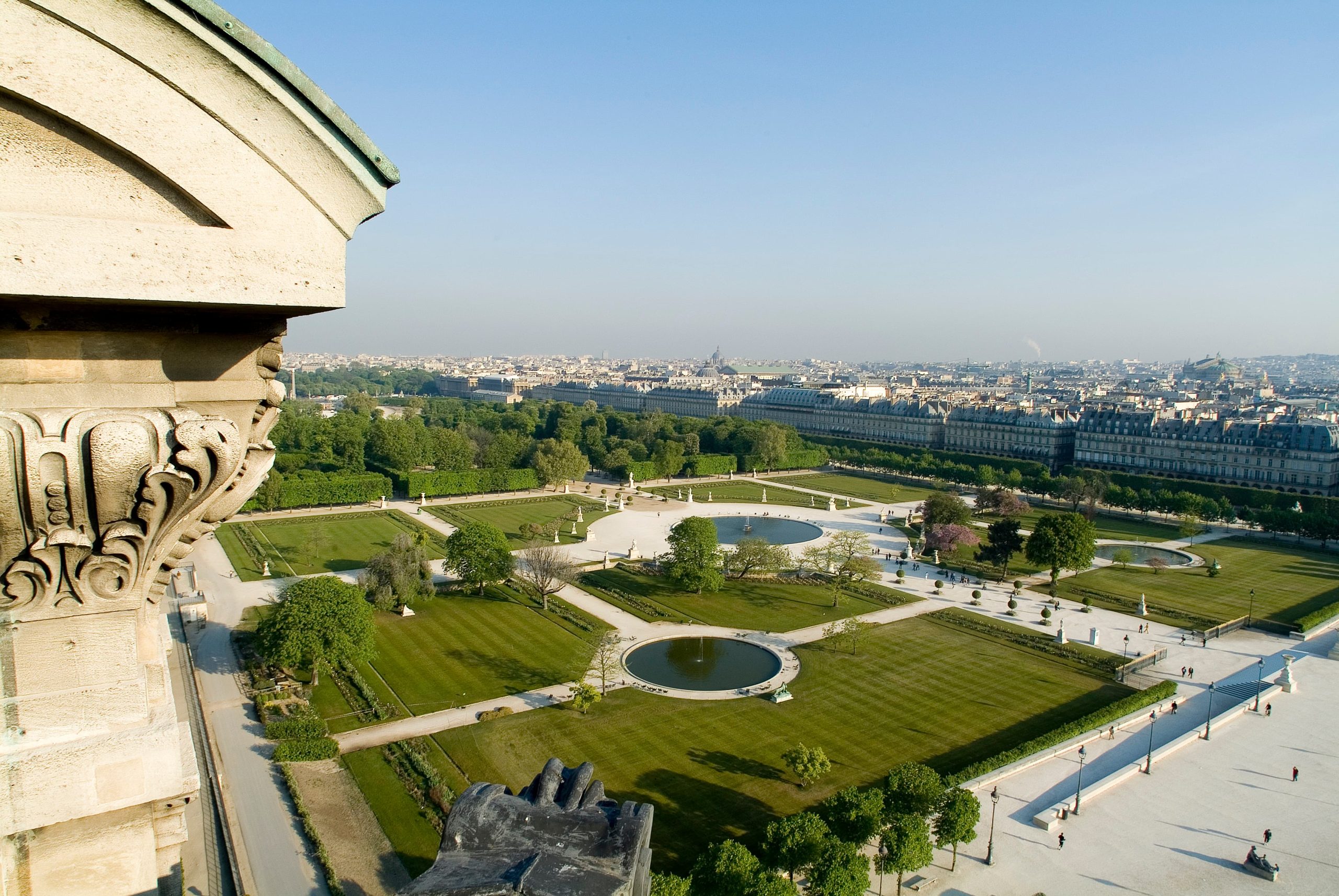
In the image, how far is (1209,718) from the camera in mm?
28750

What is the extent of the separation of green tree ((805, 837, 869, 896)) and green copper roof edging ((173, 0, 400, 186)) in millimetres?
17325

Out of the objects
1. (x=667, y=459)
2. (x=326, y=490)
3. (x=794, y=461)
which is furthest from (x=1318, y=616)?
(x=326, y=490)

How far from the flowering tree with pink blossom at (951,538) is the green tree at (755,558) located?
34.3 feet

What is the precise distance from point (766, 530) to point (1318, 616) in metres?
30.6

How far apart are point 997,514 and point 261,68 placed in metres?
65.9

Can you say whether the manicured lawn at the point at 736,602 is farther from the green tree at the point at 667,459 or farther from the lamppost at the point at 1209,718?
the green tree at the point at 667,459

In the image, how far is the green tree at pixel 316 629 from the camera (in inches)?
1101

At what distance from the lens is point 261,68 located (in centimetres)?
387

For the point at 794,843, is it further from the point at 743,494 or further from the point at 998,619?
the point at 743,494

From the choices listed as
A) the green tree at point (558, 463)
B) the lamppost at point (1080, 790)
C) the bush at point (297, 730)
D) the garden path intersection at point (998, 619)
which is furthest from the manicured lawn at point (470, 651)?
the green tree at point (558, 463)

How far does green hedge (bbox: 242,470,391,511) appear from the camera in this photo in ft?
188

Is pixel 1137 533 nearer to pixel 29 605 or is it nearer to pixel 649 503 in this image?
pixel 649 503

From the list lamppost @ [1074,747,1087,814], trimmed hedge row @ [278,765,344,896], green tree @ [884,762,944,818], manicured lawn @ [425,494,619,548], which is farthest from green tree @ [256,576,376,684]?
lamppost @ [1074,747,1087,814]

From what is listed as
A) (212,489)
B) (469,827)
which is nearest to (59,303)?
(212,489)
